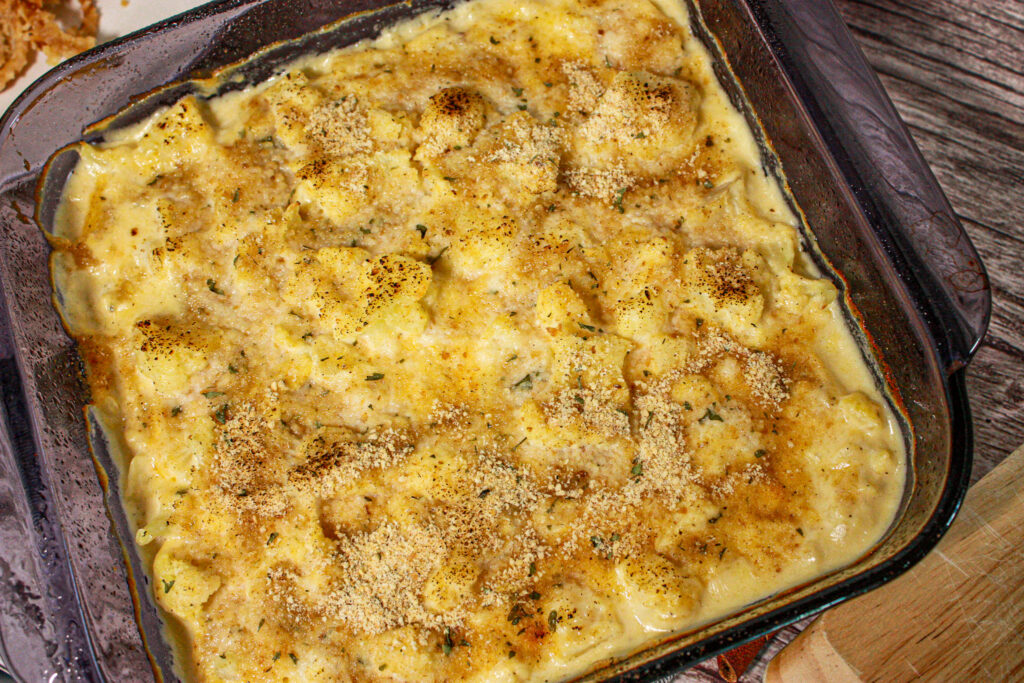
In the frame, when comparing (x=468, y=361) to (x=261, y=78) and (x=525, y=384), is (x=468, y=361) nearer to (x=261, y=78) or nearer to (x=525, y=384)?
(x=525, y=384)

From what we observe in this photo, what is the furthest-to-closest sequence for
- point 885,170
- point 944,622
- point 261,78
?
point 261,78 < point 944,622 < point 885,170

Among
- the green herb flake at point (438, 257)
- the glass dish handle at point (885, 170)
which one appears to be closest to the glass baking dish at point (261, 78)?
the glass dish handle at point (885, 170)

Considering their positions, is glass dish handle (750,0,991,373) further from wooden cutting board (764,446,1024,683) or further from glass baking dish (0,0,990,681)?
wooden cutting board (764,446,1024,683)

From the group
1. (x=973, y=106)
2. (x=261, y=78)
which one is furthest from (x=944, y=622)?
(x=261, y=78)

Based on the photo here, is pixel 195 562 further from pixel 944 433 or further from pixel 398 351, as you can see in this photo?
pixel 944 433

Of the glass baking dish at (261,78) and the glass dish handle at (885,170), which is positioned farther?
the glass dish handle at (885,170)

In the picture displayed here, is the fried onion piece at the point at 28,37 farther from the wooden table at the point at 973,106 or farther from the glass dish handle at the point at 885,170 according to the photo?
the wooden table at the point at 973,106

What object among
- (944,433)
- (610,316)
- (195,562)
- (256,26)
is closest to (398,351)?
(610,316)
